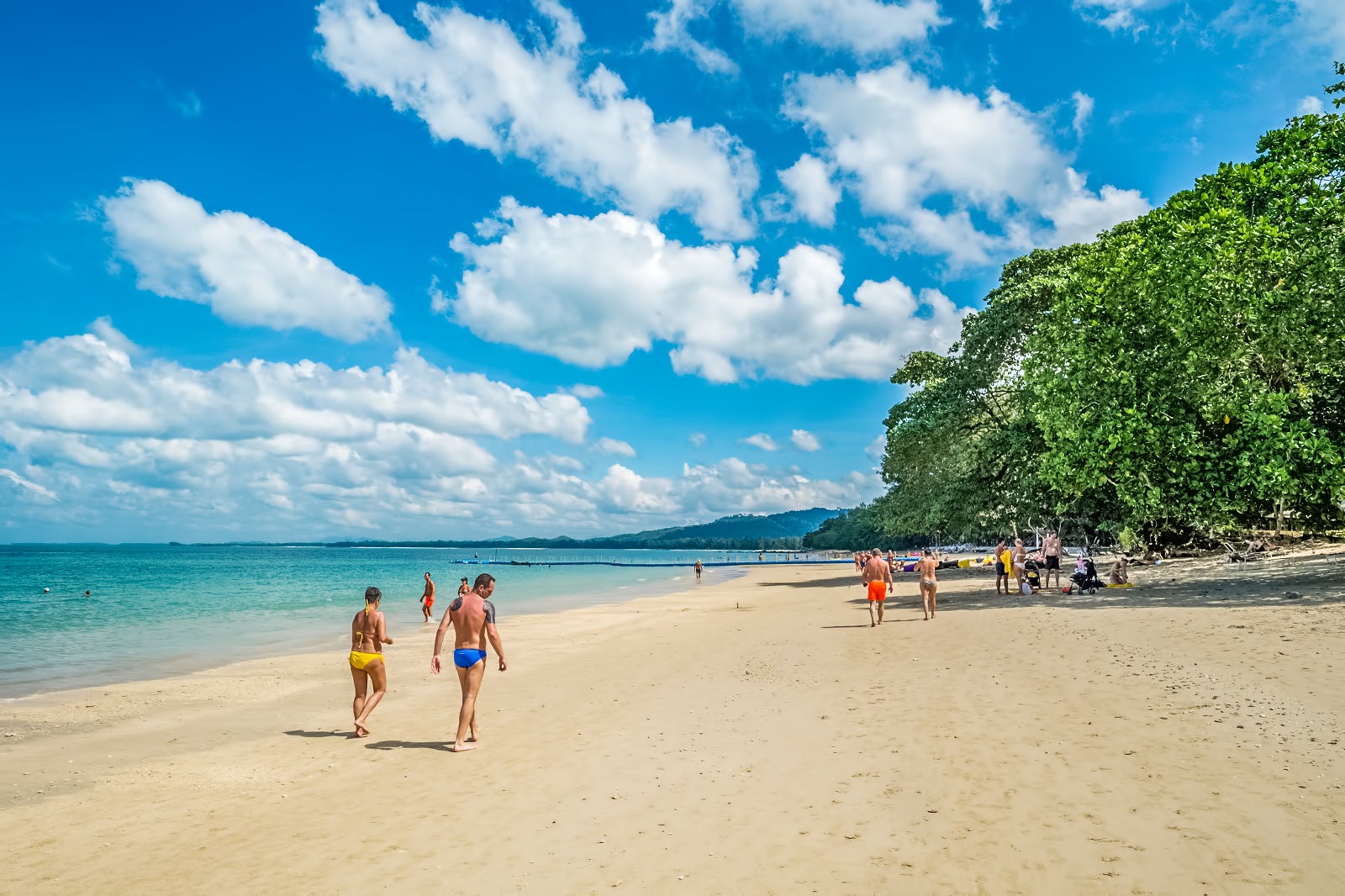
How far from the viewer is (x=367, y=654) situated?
32.9 feet

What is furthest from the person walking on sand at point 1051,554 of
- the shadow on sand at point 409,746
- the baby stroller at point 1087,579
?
the shadow on sand at point 409,746

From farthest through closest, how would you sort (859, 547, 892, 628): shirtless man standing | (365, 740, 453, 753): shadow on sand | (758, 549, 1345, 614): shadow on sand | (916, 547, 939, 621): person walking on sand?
1. (916, 547, 939, 621): person walking on sand
2. (859, 547, 892, 628): shirtless man standing
3. (758, 549, 1345, 614): shadow on sand
4. (365, 740, 453, 753): shadow on sand

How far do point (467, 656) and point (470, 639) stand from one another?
0.21 meters

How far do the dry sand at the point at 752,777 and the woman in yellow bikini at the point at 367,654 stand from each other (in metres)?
0.50

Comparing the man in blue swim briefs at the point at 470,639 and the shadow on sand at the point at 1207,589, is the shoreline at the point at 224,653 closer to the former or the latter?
the man in blue swim briefs at the point at 470,639

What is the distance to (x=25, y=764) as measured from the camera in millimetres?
9711

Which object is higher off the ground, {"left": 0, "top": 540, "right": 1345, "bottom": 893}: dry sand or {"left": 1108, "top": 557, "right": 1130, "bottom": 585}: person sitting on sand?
{"left": 1108, "top": 557, "right": 1130, "bottom": 585}: person sitting on sand

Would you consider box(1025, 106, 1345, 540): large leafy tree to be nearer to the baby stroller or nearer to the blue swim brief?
the baby stroller

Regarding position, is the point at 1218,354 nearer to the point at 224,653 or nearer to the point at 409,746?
the point at 409,746

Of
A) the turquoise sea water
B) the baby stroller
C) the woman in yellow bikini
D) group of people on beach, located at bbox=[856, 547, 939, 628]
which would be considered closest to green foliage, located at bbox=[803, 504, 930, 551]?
the turquoise sea water

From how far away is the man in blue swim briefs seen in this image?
9.21 meters

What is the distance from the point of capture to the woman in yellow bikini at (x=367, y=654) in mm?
9812

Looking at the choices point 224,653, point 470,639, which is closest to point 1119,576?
point 470,639

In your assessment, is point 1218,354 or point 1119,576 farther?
point 1119,576
